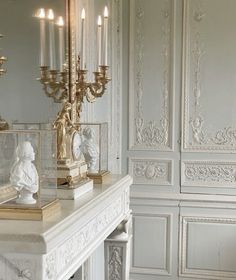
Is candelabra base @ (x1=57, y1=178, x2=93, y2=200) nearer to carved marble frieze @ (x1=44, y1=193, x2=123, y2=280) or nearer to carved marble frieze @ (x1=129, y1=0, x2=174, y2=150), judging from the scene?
carved marble frieze @ (x1=44, y1=193, x2=123, y2=280)

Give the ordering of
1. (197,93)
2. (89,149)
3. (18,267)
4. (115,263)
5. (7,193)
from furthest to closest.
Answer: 1. (197,93)
2. (115,263)
3. (89,149)
4. (7,193)
5. (18,267)

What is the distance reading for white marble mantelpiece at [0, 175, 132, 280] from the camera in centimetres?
124

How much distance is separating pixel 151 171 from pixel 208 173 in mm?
373

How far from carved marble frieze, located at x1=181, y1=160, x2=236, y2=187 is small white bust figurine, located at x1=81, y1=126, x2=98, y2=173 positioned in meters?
1.38

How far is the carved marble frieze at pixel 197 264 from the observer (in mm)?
3314

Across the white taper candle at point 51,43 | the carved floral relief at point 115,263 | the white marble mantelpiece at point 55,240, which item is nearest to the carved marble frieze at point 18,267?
the white marble mantelpiece at point 55,240

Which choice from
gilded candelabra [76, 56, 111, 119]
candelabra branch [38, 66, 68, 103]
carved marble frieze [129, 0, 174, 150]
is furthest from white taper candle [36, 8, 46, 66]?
carved marble frieze [129, 0, 174, 150]

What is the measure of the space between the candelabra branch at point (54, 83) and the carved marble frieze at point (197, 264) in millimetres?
1629

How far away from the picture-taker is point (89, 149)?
79.4 inches

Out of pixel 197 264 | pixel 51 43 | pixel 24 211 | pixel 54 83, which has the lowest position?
pixel 197 264

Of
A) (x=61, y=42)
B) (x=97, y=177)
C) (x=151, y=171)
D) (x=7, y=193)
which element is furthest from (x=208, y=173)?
(x=7, y=193)

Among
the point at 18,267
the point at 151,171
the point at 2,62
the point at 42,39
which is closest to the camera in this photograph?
the point at 18,267

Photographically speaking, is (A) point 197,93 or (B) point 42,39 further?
(A) point 197,93

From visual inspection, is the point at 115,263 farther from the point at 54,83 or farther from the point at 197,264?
the point at 197,264
